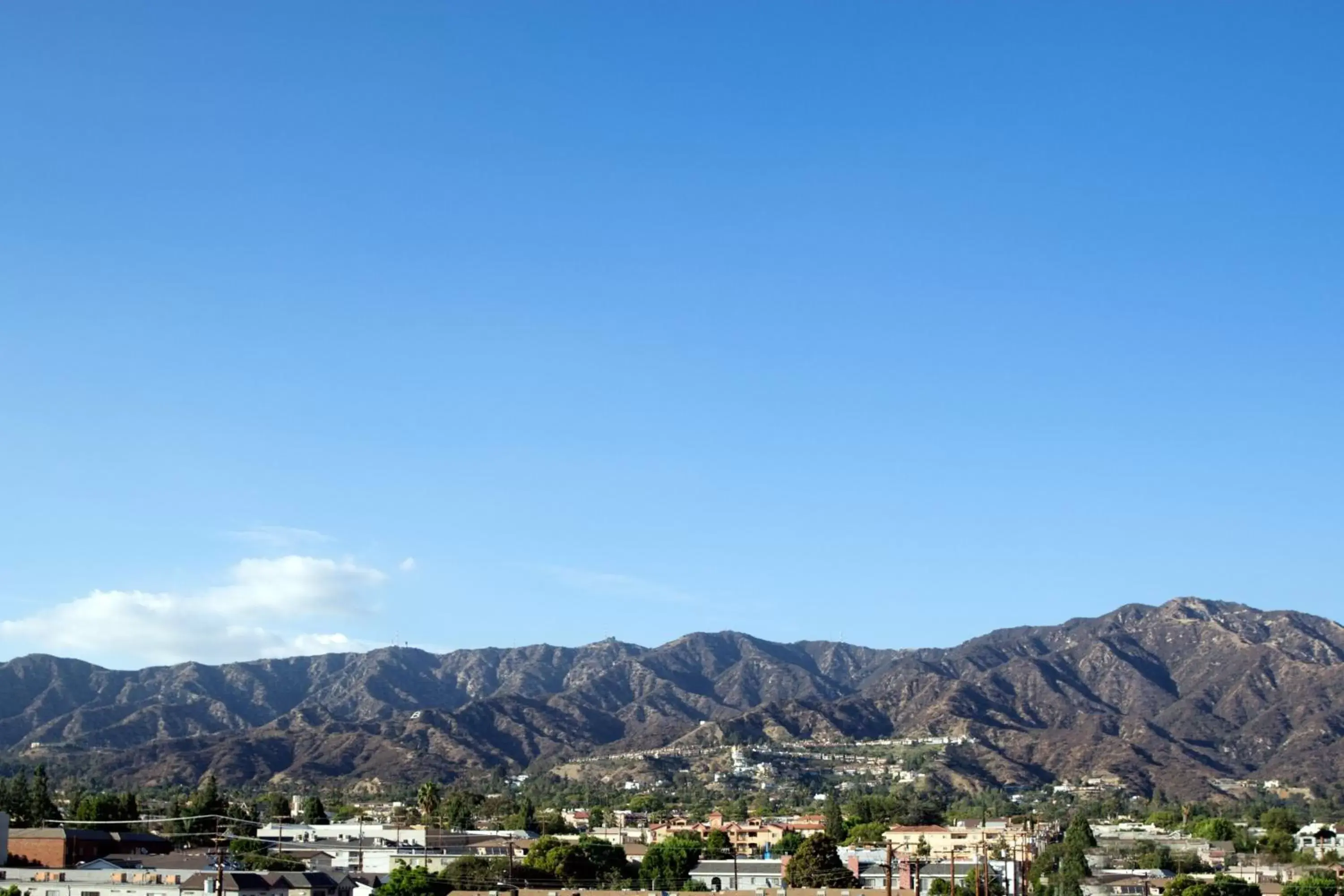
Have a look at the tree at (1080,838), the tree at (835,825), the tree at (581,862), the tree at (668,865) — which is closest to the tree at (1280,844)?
the tree at (1080,838)

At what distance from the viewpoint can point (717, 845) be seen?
6407 inches

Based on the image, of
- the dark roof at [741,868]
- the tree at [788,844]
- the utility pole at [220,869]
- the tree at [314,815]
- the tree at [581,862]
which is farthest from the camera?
the tree at [314,815]

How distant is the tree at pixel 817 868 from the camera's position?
134375 mm

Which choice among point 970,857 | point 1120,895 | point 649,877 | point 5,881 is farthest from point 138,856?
point 970,857

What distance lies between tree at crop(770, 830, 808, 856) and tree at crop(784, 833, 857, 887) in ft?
69.5

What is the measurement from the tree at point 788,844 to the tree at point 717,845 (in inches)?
195

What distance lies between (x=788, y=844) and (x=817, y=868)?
34.5 metres

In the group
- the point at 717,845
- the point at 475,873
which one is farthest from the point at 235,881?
the point at 717,845

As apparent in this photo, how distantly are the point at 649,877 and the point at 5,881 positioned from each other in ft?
177

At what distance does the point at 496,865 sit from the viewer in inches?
5133

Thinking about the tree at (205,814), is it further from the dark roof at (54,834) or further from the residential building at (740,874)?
the residential building at (740,874)

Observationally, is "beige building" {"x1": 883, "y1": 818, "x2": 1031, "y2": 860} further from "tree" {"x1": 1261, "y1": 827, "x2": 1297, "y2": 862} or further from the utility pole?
the utility pole

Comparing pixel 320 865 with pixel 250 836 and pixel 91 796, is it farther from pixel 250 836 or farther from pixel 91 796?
pixel 91 796

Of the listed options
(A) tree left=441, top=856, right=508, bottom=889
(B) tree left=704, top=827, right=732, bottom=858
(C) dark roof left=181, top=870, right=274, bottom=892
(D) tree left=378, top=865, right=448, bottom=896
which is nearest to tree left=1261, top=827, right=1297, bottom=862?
(B) tree left=704, top=827, right=732, bottom=858
